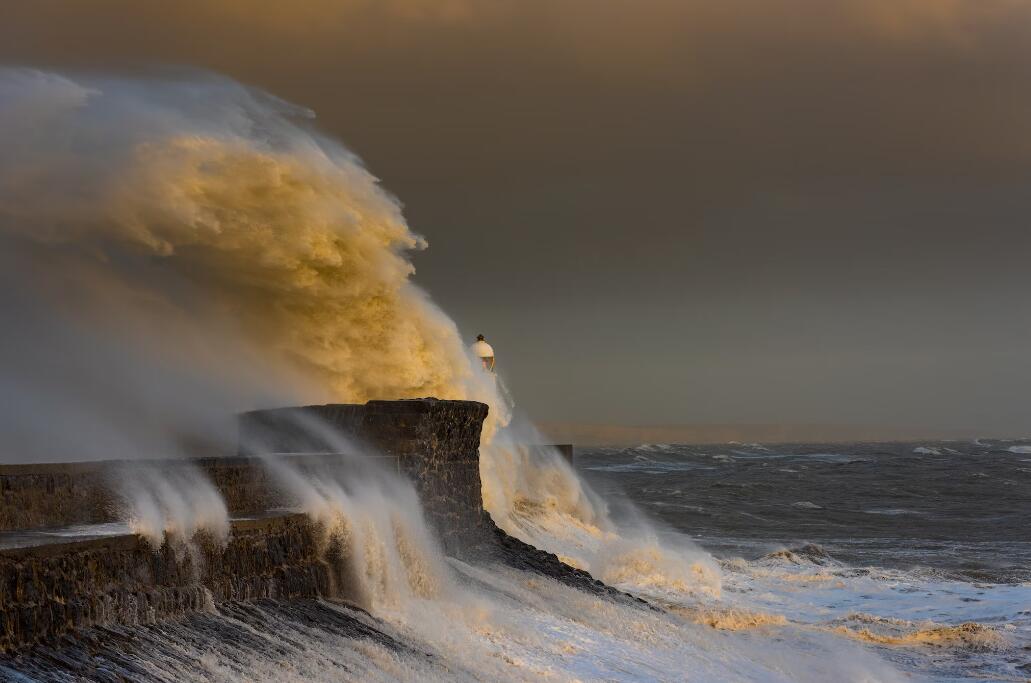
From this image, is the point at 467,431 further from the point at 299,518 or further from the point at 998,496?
the point at 998,496

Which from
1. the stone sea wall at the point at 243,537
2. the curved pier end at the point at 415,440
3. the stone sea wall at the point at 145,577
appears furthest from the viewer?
the curved pier end at the point at 415,440

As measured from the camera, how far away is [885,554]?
23438 millimetres

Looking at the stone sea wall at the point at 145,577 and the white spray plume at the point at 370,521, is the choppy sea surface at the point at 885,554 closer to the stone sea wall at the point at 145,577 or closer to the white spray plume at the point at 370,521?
the white spray plume at the point at 370,521

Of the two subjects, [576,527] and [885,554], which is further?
[885,554]

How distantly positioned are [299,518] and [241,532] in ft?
2.56

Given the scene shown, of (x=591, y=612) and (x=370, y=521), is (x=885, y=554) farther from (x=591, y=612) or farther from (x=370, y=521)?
(x=370, y=521)

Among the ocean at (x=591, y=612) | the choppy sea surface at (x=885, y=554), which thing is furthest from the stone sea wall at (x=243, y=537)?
the choppy sea surface at (x=885, y=554)

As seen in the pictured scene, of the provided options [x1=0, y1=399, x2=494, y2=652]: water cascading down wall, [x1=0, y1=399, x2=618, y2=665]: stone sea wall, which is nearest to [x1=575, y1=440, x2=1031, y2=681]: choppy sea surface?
[x1=0, y1=399, x2=618, y2=665]: stone sea wall

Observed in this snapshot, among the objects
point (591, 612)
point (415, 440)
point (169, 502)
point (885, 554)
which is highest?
point (415, 440)

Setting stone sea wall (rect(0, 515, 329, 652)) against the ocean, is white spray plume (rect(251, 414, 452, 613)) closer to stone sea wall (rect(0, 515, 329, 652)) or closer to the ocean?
the ocean

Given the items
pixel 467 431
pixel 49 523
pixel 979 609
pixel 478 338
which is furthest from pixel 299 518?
pixel 478 338

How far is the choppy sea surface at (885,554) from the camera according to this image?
13789mm

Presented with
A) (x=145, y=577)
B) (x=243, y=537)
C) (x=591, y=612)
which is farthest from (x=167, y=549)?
(x=591, y=612)

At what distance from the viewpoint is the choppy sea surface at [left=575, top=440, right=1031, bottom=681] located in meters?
13.8
